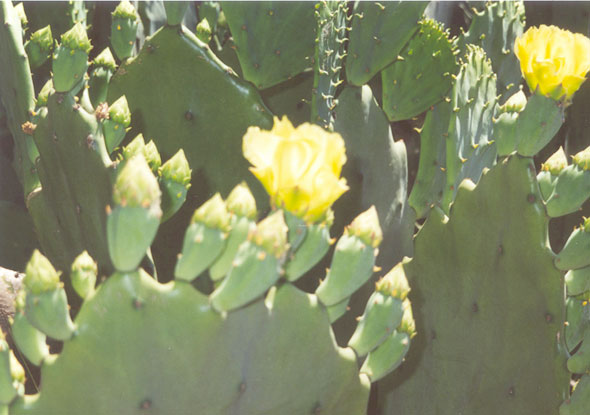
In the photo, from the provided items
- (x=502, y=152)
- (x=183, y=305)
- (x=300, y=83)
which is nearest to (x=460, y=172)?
(x=502, y=152)

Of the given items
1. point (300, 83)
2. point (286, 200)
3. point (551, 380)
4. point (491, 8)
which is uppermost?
point (286, 200)

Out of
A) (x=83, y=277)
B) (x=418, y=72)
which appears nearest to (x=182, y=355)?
(x=83, y=277)

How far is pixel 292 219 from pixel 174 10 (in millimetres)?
608

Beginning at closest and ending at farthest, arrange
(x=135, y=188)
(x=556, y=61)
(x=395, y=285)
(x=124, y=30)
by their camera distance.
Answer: (x=135, y=188) < (x=395, y=285) < (x=556, y=61) < (x=124, y=30)

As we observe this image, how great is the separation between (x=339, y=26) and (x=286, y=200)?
652 millimetres

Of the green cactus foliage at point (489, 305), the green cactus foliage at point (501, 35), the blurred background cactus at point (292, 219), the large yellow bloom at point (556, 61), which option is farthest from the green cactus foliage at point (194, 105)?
the green cactus foliage at point (501, 35)

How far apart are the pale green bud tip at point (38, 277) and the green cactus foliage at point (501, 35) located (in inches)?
43.0

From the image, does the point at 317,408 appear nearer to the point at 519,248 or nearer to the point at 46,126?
the point at 519,248

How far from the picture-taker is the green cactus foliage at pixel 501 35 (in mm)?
1513

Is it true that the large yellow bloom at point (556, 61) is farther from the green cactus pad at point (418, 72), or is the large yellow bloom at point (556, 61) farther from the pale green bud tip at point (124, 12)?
the pale green bud tip at point (124, 12)

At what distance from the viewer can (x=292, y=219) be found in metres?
0.75

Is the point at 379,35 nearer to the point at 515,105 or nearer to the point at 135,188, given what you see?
the point at 515,105

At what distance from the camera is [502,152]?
105 centimetres

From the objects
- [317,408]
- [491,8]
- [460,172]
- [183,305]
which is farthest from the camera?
[491,8]
